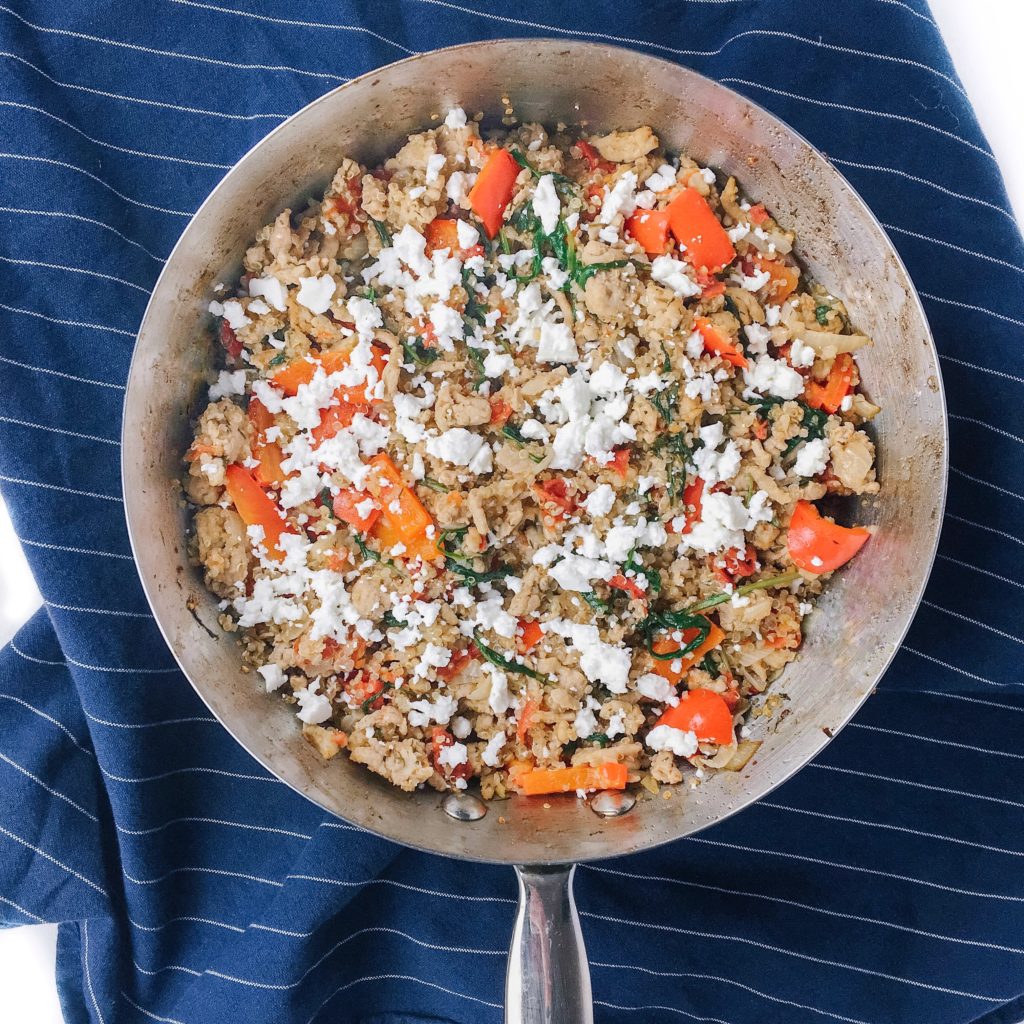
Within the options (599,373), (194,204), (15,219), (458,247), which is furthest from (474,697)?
(15,219)

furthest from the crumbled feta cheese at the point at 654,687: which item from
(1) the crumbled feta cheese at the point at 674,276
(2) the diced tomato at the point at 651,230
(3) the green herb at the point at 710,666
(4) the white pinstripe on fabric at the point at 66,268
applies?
(4) the white pinstripe on fabric at the point at 66,268

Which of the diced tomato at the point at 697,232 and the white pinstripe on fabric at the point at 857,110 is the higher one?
the white pinstripe on fabric at the point at 857,110

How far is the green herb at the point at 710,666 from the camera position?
2.46 meters

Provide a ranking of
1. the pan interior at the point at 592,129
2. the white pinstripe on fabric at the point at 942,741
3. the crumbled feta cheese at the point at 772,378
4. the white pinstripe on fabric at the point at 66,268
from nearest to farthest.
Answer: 1. the pan interior at the point at 592,129
2. the crumbled feta cheese at the point at 772,378
3. the white pinstripe on fabric at the point at 66,268
4. the white pinstripe on fabric at the point at 942,741

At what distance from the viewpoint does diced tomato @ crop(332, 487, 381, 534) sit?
2.30 m

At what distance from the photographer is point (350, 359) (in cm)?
229

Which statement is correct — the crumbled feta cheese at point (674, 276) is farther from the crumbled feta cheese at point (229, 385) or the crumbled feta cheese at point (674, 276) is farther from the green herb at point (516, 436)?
the crumbled feta cheese at point (229, 385)

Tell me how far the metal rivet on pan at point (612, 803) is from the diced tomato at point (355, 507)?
90 cm

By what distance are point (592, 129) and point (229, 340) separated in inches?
42.1

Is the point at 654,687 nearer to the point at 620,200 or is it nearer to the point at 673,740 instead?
the point at 673,740

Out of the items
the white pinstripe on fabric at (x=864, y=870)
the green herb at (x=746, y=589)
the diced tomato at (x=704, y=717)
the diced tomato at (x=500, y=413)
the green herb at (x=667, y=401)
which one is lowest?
the white pinstripe on fabric at (x=864, y=870)

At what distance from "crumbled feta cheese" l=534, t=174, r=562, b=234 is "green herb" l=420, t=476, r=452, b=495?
0.68m

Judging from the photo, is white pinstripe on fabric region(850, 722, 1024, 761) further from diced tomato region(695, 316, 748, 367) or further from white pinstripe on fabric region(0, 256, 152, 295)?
white pinstripe on fabric region(0, 256, 152, 295)

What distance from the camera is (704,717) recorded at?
7.91 feet
